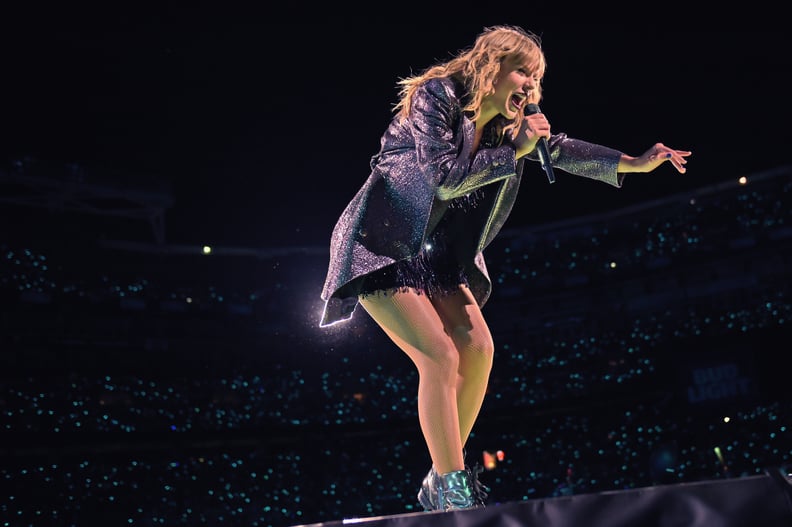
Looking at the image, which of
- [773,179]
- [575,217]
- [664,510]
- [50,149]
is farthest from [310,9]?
[773,179]

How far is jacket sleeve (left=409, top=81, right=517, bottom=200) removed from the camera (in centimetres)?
208

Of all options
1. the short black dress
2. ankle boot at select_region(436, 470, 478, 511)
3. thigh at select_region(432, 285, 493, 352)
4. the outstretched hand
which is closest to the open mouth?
the short black dress

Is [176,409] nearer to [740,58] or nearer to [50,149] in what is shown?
Result: [50,149]

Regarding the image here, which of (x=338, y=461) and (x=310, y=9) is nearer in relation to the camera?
(x=310, y=9)

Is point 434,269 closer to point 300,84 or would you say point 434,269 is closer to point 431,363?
point 431,363

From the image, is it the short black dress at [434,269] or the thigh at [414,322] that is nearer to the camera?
the thigh at [414,322]

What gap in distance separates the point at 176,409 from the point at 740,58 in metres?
10.6

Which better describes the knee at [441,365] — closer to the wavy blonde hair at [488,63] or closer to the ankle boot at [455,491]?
the ankle boot at [455,491]

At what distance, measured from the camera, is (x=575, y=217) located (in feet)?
55.7

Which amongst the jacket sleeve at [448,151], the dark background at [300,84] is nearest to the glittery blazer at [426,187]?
the jacket sleeve at [448,151]

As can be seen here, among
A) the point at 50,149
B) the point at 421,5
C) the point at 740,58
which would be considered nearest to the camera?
the point at 421,5

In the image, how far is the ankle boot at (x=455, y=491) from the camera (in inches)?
80.7

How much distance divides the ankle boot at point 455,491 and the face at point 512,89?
1.11 meters

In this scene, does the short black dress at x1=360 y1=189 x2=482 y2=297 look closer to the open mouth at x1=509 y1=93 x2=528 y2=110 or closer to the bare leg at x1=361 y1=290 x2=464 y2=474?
the bare leg at x1=361 y1=290 x2=464 y2=474
